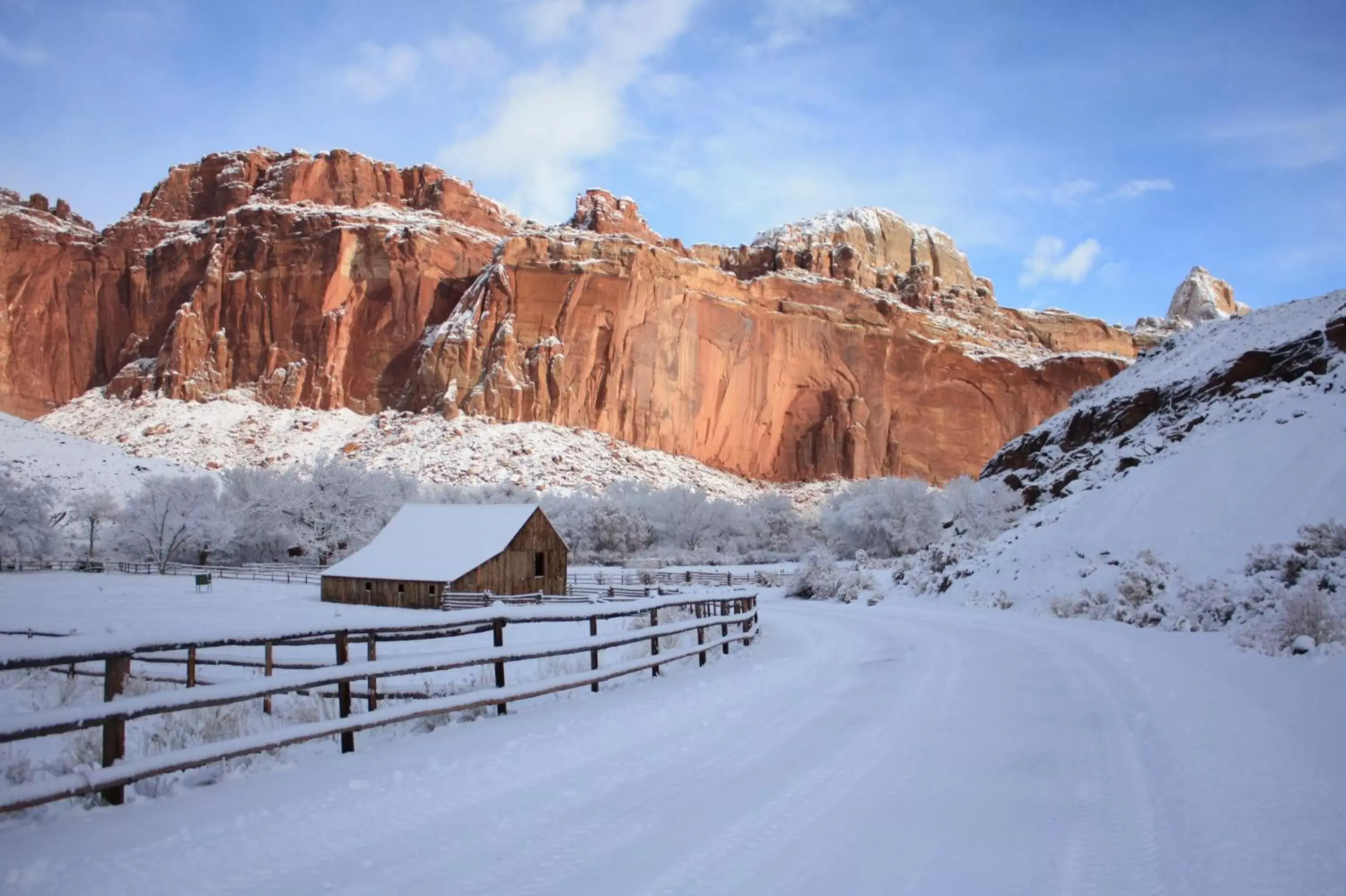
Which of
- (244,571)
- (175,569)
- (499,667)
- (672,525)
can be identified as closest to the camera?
(499,667)

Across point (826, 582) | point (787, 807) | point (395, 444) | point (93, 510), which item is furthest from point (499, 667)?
point (395, 444)

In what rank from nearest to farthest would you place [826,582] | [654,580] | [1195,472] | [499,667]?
[499,667] < [1195,472] < [826,582] < [654,580]

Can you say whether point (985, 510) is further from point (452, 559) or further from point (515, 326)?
→ point (515, 326)

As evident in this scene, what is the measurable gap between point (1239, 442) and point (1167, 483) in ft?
7.95

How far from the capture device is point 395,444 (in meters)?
75.6

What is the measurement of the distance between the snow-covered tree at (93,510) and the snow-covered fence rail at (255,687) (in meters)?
56.3

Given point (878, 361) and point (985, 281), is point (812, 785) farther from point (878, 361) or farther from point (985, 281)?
point (985, 281)

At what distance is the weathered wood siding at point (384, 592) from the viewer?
32.6m

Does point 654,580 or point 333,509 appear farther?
point 333,509

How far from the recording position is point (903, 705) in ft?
28.9

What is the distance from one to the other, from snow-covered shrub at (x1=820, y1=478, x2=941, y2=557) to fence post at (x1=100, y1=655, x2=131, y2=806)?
5188 centimetres

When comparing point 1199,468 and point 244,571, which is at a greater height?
point 1199,468

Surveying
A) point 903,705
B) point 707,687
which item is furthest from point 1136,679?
point 707,687

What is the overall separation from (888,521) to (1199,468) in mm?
30900
